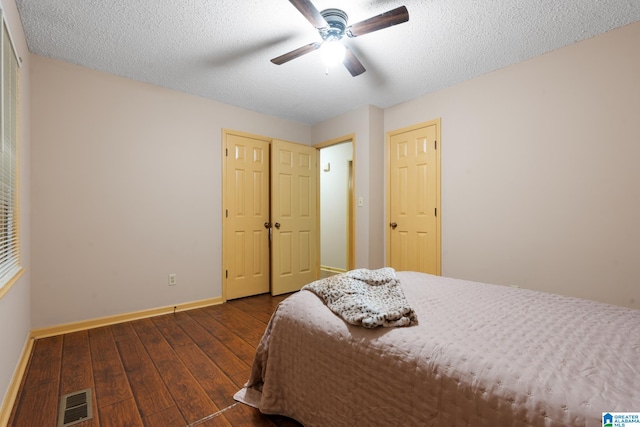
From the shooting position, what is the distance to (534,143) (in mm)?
2543

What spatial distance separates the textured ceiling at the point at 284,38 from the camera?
193 cm

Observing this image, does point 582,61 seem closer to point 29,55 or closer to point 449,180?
point 449,180

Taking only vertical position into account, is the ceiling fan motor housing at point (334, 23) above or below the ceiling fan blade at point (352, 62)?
above

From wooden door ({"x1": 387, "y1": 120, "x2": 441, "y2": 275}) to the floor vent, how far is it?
2.99 m

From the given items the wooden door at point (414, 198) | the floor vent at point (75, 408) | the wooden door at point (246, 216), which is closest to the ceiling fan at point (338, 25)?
the wooden door at point (414, 198)

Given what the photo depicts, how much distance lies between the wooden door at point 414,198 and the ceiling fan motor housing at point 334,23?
1.73 metres

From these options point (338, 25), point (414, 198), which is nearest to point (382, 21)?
point (338, 25)

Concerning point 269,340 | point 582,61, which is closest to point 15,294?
point 269,340

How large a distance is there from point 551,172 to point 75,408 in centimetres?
364

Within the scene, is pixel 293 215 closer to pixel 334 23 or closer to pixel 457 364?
pixel 334 23

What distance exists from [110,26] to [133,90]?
902 mm

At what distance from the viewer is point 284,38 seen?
2.25m

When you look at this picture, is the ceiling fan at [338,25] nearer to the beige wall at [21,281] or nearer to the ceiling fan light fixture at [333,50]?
the ceiling fan light fixture at [333,50]

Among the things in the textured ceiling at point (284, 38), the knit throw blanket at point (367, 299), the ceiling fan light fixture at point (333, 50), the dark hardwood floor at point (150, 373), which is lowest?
the dark hardwood floor at point (150, 373)
